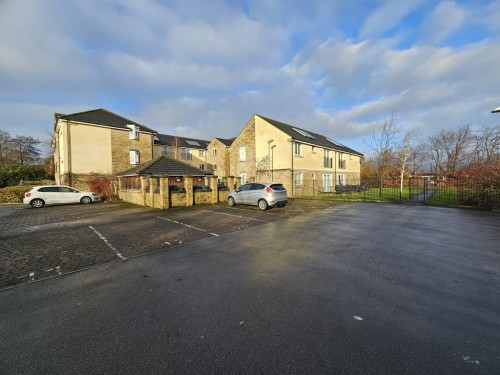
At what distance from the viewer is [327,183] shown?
29.1 meters

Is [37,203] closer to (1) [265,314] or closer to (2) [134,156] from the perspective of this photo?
(2) [134,156]

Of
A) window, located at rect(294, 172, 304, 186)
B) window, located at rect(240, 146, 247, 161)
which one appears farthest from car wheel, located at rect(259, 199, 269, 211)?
window, located at rect(240, 146, 247, 161)

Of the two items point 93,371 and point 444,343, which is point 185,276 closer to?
point 93,371

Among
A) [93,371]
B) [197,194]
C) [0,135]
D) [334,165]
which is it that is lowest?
[93,371]

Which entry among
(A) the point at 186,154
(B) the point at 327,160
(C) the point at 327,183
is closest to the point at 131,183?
(C) the point at 327,183

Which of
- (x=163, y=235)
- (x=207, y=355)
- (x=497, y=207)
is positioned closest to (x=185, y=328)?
(x=207, y=355)

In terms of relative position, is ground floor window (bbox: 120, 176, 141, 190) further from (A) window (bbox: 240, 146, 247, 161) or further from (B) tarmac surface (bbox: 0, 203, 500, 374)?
(A) window (bbox: 240, 146, 247, 161)

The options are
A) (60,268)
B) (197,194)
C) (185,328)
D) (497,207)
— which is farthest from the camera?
(197,194)

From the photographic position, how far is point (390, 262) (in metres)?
5.18

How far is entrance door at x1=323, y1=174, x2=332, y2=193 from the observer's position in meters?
28.5

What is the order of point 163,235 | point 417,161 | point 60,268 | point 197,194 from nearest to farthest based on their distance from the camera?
point 60,268, point 163,235, point 197,194, point 417,161

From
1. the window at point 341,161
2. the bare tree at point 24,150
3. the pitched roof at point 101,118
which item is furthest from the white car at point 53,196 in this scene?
the bare tree at point 24,150

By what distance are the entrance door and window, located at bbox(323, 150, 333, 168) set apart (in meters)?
1.32

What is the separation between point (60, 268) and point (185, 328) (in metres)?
3.99
